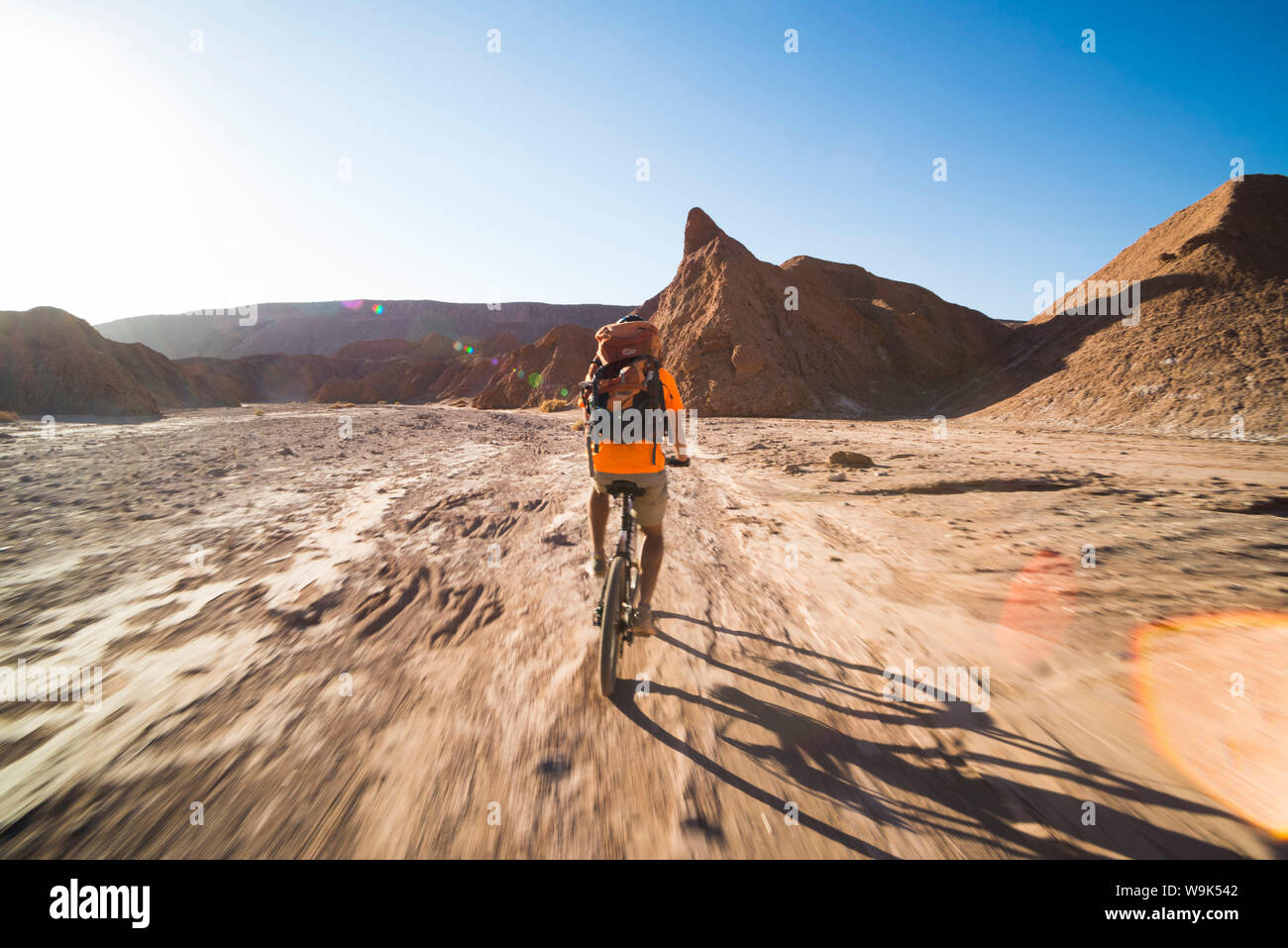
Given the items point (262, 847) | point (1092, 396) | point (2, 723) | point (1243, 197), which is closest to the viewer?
point (262, 847)

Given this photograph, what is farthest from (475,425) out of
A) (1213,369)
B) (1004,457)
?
(1213,369)

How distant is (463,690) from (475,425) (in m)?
19.1

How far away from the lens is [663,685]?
287 centimetres

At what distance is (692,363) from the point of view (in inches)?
936

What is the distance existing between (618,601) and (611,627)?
16 cm

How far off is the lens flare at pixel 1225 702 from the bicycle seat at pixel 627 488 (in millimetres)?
2923

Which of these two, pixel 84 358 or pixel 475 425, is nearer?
pixel 475 425

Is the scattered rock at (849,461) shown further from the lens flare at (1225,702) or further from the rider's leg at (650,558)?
the rider's leg at (650,558)

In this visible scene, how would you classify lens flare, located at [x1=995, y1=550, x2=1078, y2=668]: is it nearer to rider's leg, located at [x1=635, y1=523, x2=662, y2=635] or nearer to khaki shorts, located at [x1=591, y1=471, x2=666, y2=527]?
rider's leg, located at [x1=635, y1=523, x2=662, y2=635]

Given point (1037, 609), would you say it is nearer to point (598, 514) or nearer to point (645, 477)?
point (645, 477)

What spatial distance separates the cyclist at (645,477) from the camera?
302 cm

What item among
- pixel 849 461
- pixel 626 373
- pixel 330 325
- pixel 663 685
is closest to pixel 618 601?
pixel 663 685

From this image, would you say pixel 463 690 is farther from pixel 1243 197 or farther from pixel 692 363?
pixel 1243 197

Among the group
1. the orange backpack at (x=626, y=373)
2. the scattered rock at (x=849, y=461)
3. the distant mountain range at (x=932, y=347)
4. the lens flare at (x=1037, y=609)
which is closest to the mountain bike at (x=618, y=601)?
the orange backpack at (x=626, y=373)
